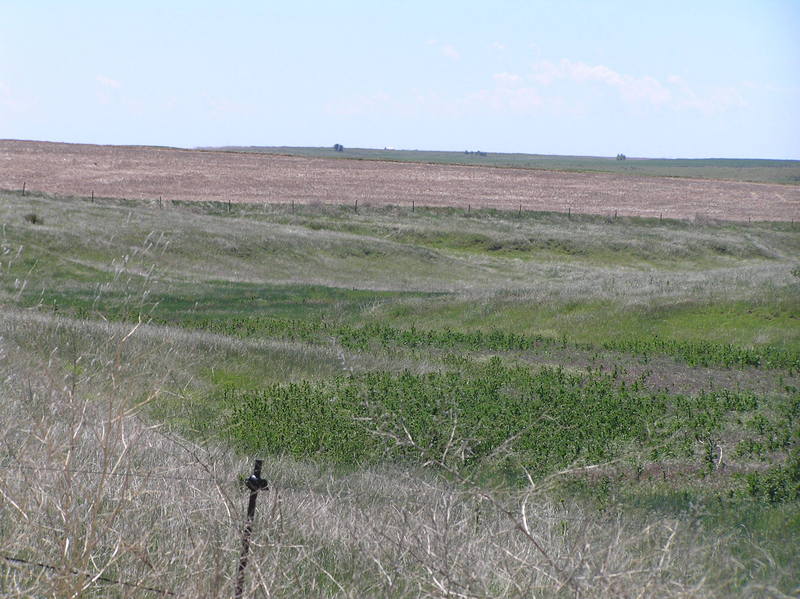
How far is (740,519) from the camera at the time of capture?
7105 millimetres

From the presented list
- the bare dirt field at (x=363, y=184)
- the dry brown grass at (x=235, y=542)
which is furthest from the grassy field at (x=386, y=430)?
the bare dirt field at (x=363, y=184)

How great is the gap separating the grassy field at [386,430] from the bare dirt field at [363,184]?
27.8 metres

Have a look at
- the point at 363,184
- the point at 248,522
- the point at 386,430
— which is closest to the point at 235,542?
the point at 248,522

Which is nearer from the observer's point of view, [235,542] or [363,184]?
[235,542]

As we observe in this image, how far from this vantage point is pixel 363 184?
7950 cm

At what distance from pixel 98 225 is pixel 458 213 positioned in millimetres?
29152

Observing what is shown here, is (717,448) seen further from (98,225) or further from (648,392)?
(98,225)

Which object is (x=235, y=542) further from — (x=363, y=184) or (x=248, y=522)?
(x=363, y=184)

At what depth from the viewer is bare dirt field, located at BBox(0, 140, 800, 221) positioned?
211ft

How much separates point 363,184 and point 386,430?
71.9m

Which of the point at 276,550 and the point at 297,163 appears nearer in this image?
the point at 276,550

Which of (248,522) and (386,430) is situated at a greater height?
(248,522)

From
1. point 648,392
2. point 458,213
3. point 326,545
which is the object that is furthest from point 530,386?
Result: point 458,213

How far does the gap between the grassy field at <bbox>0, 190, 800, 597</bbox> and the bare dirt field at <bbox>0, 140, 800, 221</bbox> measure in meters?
27.8
